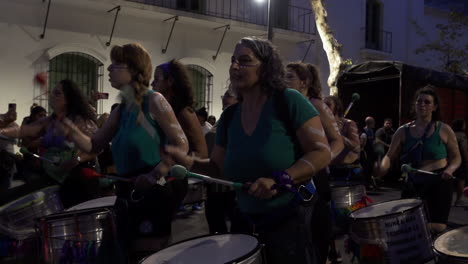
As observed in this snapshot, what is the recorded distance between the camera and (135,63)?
2.97 meters

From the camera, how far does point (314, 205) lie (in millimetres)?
2447

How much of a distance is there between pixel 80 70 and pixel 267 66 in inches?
457

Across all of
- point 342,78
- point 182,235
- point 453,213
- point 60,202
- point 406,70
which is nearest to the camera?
point 60,202

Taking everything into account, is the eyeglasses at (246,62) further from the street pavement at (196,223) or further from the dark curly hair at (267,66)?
the street pavement at (196,223)

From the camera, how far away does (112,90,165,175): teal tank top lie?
282 centimetres

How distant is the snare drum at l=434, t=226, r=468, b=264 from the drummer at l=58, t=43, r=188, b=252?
57.0 inches


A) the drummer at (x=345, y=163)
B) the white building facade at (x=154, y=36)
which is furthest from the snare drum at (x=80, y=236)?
the white building facade at (x=154, y=36)

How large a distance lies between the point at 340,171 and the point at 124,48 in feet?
8.84

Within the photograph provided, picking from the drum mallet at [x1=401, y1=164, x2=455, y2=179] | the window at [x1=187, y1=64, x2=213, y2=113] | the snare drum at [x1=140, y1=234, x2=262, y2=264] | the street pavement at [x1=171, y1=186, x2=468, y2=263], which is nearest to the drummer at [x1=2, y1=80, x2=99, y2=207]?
the snare drum at [x1=140, y1=234, x2=262, y2=264]

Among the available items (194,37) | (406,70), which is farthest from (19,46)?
(406,70)

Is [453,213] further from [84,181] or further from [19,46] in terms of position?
[19,46]

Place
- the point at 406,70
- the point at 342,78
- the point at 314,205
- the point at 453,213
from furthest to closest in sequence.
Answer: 1. the point at 342,78
2. the point at 406,70
3. the point at 453,213
4. the point at 314,205

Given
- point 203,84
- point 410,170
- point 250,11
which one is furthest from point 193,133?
point 250,11

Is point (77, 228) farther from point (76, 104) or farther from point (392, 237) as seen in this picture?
point (392, 237)
